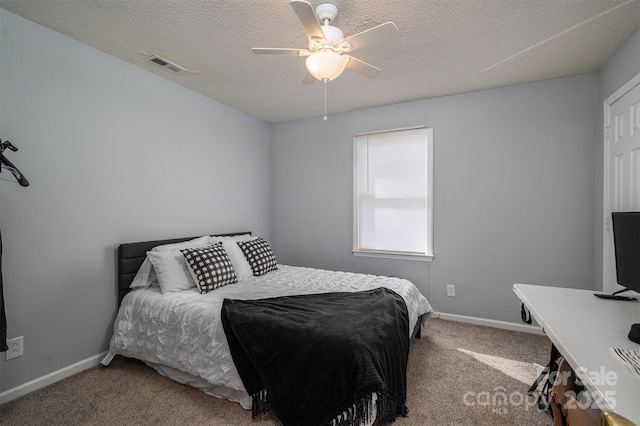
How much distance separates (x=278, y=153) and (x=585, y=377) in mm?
3983

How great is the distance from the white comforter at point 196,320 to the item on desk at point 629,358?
130 cm

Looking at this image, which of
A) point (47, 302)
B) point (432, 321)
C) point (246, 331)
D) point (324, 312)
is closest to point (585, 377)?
point (324, 312)

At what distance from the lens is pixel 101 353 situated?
8.00 feet

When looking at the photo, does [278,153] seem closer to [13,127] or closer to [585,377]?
[13,127]

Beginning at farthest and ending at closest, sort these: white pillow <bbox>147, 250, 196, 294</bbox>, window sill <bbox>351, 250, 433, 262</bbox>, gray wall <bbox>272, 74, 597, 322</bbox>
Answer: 1. window sill <bbox>351, 250, 433, 262</bbox>
2. gray wall <bbox>272, 74, 597, 322</bbox>
3. white pillow <bbox>147, 250, 196, 294</bbox>

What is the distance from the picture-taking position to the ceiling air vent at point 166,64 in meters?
2.49

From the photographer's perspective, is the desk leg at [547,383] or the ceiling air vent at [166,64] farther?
the ceiling air vent at [166,64]

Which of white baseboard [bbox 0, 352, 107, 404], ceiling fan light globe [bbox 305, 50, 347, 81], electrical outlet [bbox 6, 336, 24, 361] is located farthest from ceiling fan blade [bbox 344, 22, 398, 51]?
white baseboard [bbox 0, 352, 107, 404]

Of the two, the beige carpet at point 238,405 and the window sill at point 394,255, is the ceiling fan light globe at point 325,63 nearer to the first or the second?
the beige carpet at point 238,405

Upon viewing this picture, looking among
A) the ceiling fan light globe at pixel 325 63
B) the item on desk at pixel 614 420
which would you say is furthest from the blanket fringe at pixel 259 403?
the ceiling fan light globe at pixel 325 63

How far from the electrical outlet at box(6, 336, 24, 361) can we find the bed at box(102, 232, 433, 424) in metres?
0.53

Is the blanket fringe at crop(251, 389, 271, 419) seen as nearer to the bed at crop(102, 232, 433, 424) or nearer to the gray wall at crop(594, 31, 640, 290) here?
the bed at crop(102, 232, 433, 424)

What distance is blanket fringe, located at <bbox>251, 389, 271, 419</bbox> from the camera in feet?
5.85

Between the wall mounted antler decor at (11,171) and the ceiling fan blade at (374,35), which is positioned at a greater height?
the ceiling fan blade at (374,35)
